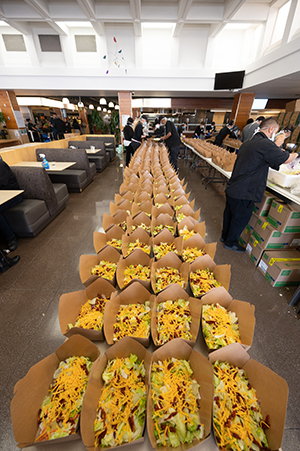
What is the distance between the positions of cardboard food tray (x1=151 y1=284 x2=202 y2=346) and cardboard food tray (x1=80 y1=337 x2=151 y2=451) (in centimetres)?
9

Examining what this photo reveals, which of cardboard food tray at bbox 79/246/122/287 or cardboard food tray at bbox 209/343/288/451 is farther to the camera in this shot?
cardboard food tray at bbox 79/246/122/287

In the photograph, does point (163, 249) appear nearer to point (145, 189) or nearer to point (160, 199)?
point (160, 199)

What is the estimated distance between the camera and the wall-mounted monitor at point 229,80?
7344 mm

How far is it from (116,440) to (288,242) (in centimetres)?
231

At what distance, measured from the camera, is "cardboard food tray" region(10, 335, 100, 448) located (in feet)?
2.05

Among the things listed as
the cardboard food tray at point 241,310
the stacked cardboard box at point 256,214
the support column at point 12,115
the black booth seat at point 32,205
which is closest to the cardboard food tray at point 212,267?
the cardboard food tray at point 241,310

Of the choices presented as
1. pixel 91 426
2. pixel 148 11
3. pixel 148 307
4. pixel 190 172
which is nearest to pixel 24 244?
pixel 148 307

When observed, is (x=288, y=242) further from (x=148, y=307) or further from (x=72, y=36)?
(x=72, y=36)

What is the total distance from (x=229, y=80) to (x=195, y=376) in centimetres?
976

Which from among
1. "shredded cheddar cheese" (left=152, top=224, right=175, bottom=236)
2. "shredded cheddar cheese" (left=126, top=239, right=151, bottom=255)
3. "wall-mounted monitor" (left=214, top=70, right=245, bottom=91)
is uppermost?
"wall-mounted monitor" (left=214, top=70, right=245, bottom=91)

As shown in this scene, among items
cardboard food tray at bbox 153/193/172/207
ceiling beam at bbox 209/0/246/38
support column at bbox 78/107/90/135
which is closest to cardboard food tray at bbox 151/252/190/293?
cardboard food tray at bbox 153/193/172/207

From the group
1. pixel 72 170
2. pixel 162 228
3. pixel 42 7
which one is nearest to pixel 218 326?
pixel 162 228

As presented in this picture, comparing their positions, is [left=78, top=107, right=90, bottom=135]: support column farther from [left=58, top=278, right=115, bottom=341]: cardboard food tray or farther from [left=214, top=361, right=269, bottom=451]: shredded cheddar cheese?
[left=214, top=361, right=269, bottom=451]: shredded cheddar cheese

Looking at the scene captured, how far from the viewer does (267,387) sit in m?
0.74
